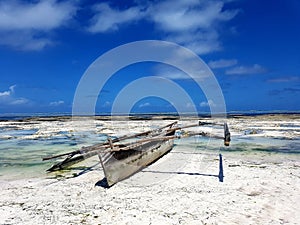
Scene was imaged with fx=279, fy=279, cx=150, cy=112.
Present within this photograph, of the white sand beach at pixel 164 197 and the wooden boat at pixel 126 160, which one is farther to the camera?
the wooden boat at pixel 126 160

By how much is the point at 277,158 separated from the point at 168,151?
527 cm

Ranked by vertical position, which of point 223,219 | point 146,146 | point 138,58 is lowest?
point 223,219

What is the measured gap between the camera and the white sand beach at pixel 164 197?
6.21 m

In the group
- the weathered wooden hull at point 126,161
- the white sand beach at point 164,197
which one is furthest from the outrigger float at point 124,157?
the white sand beach at point 164,197

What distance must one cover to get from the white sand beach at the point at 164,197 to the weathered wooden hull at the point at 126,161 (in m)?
0.27

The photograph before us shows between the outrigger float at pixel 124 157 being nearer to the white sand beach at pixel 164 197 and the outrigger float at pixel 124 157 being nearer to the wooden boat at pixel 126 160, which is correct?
the wooden boat at pixel 126 160

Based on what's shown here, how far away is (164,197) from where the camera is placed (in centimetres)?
750

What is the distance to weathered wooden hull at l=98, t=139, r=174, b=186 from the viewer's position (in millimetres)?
8414

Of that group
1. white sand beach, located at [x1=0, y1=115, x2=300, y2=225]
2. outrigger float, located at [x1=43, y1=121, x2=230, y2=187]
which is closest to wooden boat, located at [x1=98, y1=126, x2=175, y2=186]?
outrigger float, located at [x1=43, y1=121, x2=230, y2=187]

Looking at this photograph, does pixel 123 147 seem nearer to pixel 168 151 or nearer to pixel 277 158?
pixel 168 151

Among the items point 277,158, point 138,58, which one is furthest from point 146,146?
point 138,58

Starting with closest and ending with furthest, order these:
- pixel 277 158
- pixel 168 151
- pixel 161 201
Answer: pixel 161 201
pixel 277 158
pixel 168 151

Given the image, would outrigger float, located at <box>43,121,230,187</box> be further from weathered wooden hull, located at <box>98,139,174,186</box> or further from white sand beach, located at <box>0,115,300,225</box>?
white sand beach, located at <box>0,115,300,225</box>

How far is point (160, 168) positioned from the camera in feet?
36.6
